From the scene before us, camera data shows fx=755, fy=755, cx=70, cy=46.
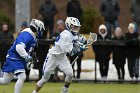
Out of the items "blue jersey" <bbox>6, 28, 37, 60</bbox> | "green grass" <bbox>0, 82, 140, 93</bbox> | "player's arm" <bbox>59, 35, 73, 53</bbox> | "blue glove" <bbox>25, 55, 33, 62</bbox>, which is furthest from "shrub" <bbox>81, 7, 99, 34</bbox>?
"blue glove" <bbox>25, 55, 33, 62</bbox>

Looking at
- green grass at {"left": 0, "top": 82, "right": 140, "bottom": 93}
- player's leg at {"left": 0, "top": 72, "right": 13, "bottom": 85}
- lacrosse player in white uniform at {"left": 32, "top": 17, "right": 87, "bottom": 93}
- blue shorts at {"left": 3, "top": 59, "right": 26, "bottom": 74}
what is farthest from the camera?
green grass at {"left": 0, "top": 82, "right": 140, "bottom": 93}

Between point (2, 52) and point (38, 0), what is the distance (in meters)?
17.1

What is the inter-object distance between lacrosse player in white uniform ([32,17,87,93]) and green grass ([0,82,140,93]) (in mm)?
1734

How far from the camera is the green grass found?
65.3 ft

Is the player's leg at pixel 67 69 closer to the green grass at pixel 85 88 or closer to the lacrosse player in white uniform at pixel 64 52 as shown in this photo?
the lacrosse player in white uniform at pixel 64 52

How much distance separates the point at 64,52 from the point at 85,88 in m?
3.38

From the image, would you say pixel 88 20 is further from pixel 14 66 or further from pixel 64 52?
pixel 14 66

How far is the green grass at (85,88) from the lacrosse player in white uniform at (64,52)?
173cm

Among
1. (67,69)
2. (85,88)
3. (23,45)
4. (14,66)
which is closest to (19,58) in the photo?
(14,66)

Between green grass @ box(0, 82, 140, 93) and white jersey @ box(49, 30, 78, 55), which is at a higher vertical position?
white jersey @ box(49, 30, 78, 55)

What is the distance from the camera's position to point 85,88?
20984 millimetres

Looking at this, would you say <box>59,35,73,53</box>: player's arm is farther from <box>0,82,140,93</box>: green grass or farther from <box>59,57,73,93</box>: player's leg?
<box>0,82,140,93</box>: green grass

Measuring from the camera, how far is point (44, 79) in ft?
59.0

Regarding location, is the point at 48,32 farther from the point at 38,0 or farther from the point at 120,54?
the point at 38,0
